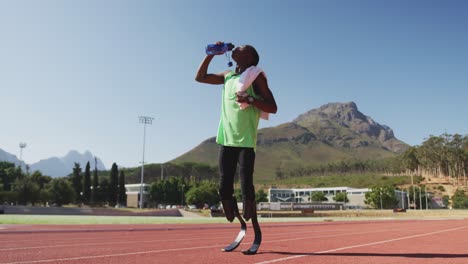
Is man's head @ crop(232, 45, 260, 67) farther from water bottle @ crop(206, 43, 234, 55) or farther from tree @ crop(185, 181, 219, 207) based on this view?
tree @ crop(185, 181, 219, 207)

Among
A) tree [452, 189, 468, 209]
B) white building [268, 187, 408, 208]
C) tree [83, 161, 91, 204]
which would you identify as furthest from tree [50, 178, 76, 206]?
tree [452, 189, 468, 209]

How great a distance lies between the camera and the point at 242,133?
4.95 metres

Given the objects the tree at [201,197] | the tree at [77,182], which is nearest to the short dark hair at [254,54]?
the tree at [201,197]

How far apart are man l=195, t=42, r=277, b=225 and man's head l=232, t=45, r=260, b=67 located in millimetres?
145

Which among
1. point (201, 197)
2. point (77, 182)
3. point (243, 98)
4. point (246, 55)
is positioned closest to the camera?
point (243, 98)

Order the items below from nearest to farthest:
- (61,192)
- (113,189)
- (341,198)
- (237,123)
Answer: (237,123) → (61,192) → (113,189) → (341,198)

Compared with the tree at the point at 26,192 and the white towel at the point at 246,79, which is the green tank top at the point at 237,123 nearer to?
the white towel at the point at 246,79

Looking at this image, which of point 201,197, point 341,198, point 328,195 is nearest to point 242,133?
point 201,197

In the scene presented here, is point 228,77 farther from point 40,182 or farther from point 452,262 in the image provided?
point 40,182

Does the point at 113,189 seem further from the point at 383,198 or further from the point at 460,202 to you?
the point at 460,202

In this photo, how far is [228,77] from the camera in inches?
212

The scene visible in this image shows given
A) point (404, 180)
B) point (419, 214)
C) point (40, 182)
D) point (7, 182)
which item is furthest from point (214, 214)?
point (404, 180)

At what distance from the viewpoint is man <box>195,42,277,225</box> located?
16.1 feet

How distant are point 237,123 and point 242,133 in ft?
0.47
